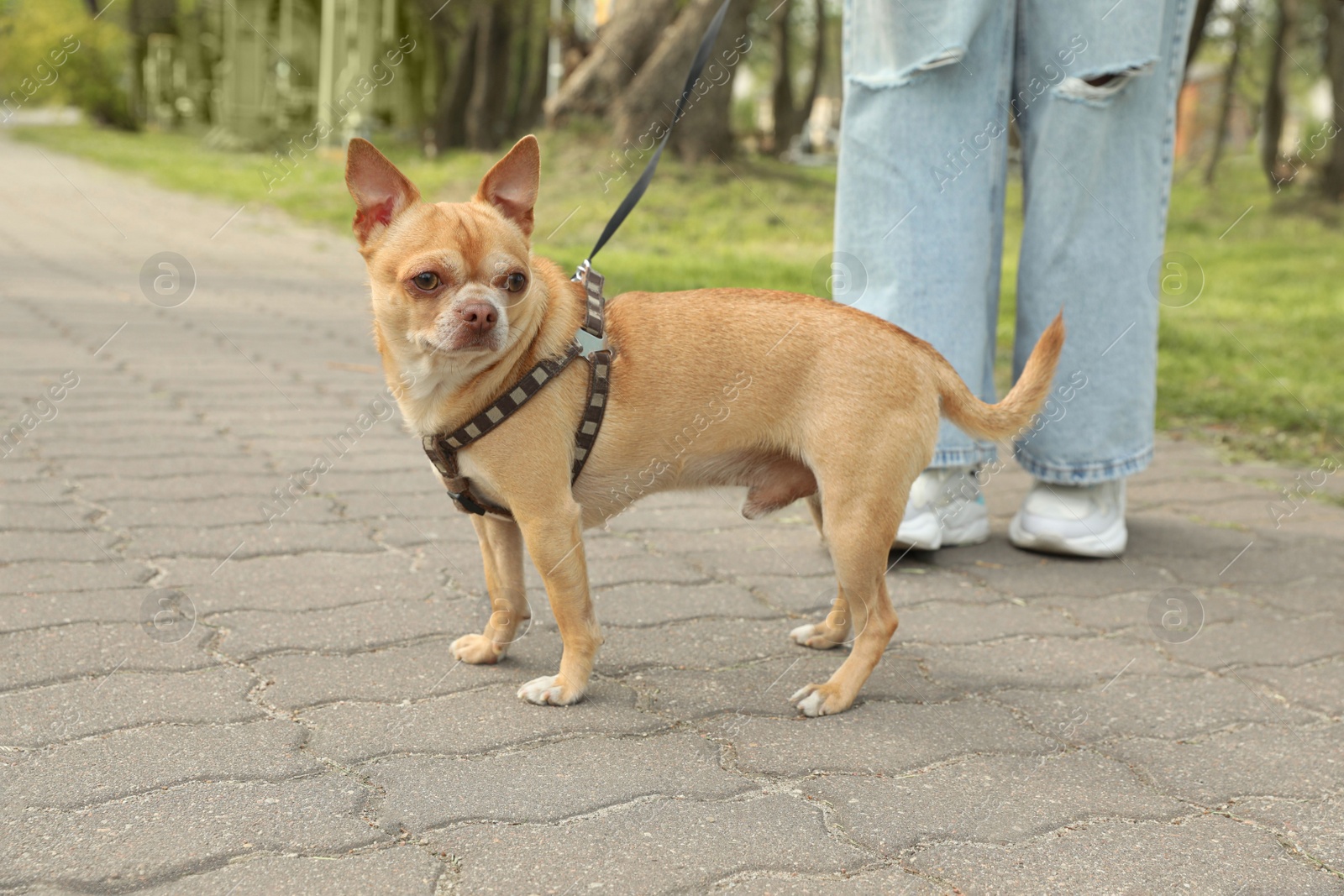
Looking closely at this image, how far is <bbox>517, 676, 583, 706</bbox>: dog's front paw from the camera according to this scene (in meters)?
2.73

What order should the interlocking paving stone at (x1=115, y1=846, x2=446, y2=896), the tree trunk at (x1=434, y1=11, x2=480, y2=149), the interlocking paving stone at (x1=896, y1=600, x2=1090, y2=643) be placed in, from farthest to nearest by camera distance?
the tree trunk at (x1=434, y1=11, x2=480, y2=149)
the interlocking paving stone at (x1=896, y1=600, x2=1090, y2=643)
the interlocking paving stone at (x1=115, y1=846, x2=446, y2=896)

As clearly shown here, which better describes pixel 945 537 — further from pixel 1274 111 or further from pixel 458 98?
pixel 458 98

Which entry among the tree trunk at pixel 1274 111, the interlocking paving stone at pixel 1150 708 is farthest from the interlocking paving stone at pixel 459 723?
the tree trunk at pixel 1274 111

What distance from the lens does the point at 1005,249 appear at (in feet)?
42.7

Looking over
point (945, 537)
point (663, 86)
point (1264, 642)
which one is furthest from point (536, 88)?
point (1264, 642)

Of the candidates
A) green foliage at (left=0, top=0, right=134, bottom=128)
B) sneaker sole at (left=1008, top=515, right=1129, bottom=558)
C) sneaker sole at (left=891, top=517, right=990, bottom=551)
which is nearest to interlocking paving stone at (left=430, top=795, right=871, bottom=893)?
sneaker sole at (left=891, top=517, right=990, bottom=551)


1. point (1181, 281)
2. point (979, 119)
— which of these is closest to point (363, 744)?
A: point (979, 119)

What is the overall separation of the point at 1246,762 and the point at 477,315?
Answer: 193 centimetres

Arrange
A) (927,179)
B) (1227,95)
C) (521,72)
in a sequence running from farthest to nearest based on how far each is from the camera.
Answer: (521,72) → (1227,95) → (927,179)

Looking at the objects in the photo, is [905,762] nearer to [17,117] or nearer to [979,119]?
[979,119]

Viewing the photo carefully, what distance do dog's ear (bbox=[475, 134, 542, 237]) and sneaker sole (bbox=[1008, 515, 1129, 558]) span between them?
2.08m

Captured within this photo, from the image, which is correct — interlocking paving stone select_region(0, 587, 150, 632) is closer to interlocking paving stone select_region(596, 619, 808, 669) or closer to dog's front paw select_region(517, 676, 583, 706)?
dog's front paw select_region(517, 676, 583, 706)

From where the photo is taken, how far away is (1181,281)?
9.47 m

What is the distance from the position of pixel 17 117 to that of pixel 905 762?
162 feet
